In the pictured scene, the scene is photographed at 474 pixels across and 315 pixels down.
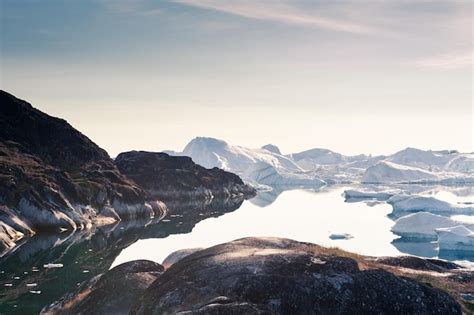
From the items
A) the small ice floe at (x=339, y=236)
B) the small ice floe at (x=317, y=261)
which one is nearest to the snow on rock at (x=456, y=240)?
the small ice floe at (x=339, y=236)

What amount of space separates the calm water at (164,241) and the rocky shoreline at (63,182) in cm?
523

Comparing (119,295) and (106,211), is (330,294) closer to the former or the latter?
(119,295)

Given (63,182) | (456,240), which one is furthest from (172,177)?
(456,240)

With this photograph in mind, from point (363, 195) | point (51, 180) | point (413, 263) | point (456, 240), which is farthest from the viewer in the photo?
point (363, 195)

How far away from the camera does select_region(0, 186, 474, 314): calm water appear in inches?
1863

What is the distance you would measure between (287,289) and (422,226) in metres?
72.3

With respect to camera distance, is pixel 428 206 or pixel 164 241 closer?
pixel 164 241

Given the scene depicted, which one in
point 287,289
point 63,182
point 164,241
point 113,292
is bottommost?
point 164,241

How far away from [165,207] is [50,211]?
47.6 metres

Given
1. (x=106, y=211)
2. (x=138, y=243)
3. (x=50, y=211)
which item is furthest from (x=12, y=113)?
(x=138, y=243)

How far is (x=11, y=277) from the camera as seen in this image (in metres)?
49.9

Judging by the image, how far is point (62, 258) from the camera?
62.3 meters

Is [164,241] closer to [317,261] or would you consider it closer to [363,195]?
[317,261]

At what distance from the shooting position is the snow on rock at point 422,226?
84.0 metres
